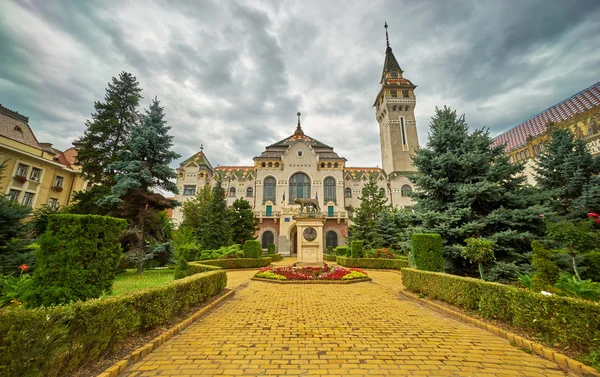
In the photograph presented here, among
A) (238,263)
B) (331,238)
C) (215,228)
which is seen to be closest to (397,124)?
(331,238)

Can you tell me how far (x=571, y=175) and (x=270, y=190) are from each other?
32.2 meters

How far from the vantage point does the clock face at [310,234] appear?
18.2 m

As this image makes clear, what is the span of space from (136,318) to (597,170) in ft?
76.7

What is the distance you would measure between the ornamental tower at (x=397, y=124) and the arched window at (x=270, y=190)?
21.2 metres

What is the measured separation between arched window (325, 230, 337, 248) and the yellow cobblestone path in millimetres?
28868

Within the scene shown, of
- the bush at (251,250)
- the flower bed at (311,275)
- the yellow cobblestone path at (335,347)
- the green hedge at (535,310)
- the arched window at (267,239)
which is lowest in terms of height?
the yellow cobblestone path at (335,347)

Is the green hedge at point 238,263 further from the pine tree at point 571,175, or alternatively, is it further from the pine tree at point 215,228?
the pine tree at point 571,175

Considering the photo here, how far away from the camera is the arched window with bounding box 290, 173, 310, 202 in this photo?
37.8m

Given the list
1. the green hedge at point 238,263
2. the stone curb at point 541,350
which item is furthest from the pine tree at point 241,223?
the stone curb at point 541,350

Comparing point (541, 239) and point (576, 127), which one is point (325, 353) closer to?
point (541, 239)

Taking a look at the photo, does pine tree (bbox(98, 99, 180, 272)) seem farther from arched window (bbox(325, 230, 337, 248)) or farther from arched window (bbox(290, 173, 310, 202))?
arched window (bbox(325, 230, 337, 248))

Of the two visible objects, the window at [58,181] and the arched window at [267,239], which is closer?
the window at [58,181]

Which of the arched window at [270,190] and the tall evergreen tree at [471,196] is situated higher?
the arched window at [270,190]

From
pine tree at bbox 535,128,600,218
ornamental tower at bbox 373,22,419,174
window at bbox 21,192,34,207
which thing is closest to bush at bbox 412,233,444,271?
pine tree at bbox 535,128,600,218
